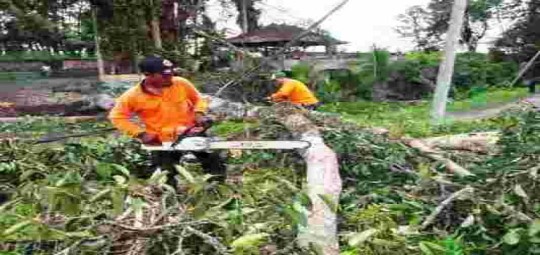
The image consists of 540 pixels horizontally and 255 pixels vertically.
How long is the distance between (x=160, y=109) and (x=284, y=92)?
4.72 m

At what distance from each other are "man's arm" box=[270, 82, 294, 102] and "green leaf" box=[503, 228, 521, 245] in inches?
252

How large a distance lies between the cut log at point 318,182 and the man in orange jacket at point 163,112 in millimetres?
734

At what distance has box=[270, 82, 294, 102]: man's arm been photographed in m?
9.97

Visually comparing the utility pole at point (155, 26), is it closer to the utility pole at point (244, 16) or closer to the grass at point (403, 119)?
the grass at point (403, 119)

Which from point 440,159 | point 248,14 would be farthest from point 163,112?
point 248,14

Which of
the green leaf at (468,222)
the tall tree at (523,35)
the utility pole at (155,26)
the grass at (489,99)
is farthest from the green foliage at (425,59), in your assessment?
the green leaf at (468,222)

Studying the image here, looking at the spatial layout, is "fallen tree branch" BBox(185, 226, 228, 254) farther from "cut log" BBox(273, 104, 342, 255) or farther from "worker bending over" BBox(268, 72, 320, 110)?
"worker bending over" BBox(268, 72, 320, 110)

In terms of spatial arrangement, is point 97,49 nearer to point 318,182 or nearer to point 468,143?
point 468,143

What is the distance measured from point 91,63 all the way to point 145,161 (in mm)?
21078

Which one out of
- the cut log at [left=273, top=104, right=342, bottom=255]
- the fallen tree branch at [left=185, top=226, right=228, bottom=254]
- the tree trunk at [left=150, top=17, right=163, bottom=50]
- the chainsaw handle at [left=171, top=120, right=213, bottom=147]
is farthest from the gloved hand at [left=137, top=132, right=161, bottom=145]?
the tree trunk at [left=150, top=17, right=163, bottom=50]

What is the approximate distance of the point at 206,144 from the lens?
16.6 ft

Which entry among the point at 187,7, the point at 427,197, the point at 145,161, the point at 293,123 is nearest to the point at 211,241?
the point at 427,197

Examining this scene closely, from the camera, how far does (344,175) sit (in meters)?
5.83

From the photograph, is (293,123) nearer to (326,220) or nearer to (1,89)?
(326,220)
